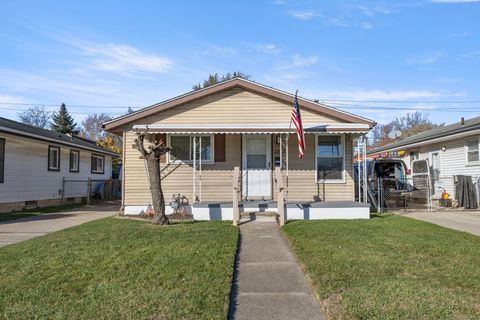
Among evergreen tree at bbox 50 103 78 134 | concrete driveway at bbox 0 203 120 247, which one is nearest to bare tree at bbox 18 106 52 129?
evergreen tree at bbox 50 103 78 134

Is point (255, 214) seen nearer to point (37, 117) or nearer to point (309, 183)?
point (309, 183)

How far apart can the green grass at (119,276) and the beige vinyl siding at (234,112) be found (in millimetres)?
5212

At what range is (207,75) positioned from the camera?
3838cm

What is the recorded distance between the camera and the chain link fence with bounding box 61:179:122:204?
17781 millimetres

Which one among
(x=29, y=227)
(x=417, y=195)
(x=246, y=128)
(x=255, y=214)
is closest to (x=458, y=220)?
(x=417, y=195)

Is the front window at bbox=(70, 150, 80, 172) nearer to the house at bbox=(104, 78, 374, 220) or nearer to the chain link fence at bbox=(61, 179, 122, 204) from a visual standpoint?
the chain link fence at bbox=(61, 179, 122, 204)

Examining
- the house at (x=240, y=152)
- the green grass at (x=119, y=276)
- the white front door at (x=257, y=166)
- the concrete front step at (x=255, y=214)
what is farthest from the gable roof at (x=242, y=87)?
the green grass at (x=119, y=276)

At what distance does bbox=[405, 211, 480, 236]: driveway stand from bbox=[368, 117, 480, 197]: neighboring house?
1.97 metres

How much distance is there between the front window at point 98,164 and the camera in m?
22.1

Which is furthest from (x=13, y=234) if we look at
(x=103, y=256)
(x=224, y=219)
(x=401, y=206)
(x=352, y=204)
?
(x=401, y=206)

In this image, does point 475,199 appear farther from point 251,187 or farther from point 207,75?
point 207,75

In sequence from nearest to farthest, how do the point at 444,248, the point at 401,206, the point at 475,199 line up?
the point at 444,248, the point at 475,199, the point at 401,206

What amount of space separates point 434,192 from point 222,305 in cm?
1569

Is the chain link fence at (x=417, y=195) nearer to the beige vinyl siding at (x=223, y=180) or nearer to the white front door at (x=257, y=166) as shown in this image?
the beige vinyl siding at (x=223, y=180)
